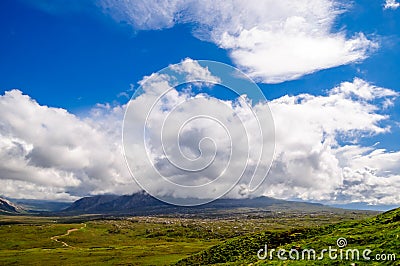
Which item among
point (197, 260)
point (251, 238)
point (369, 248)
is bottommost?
point (197, 260)

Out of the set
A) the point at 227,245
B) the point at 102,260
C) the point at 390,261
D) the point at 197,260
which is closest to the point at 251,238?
the point at 227,245

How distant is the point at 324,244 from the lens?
40.6 metres

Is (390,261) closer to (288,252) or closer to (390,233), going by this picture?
(390,233)

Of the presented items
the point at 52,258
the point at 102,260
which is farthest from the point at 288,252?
the point at 52,258

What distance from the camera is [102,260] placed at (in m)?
154

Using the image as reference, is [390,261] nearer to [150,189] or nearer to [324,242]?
[324,242]

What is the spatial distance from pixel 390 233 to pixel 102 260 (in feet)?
470

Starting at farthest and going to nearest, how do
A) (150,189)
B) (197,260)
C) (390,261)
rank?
(197,260) < (150,189) < (390,261)

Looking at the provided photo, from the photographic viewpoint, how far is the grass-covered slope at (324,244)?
106 feet

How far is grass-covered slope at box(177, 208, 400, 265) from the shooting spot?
3231 cm

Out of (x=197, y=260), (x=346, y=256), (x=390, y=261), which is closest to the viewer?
(x=390, y=261)

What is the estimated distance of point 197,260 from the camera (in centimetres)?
6225

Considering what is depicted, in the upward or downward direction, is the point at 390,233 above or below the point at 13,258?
above

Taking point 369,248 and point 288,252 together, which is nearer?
point 369,248
